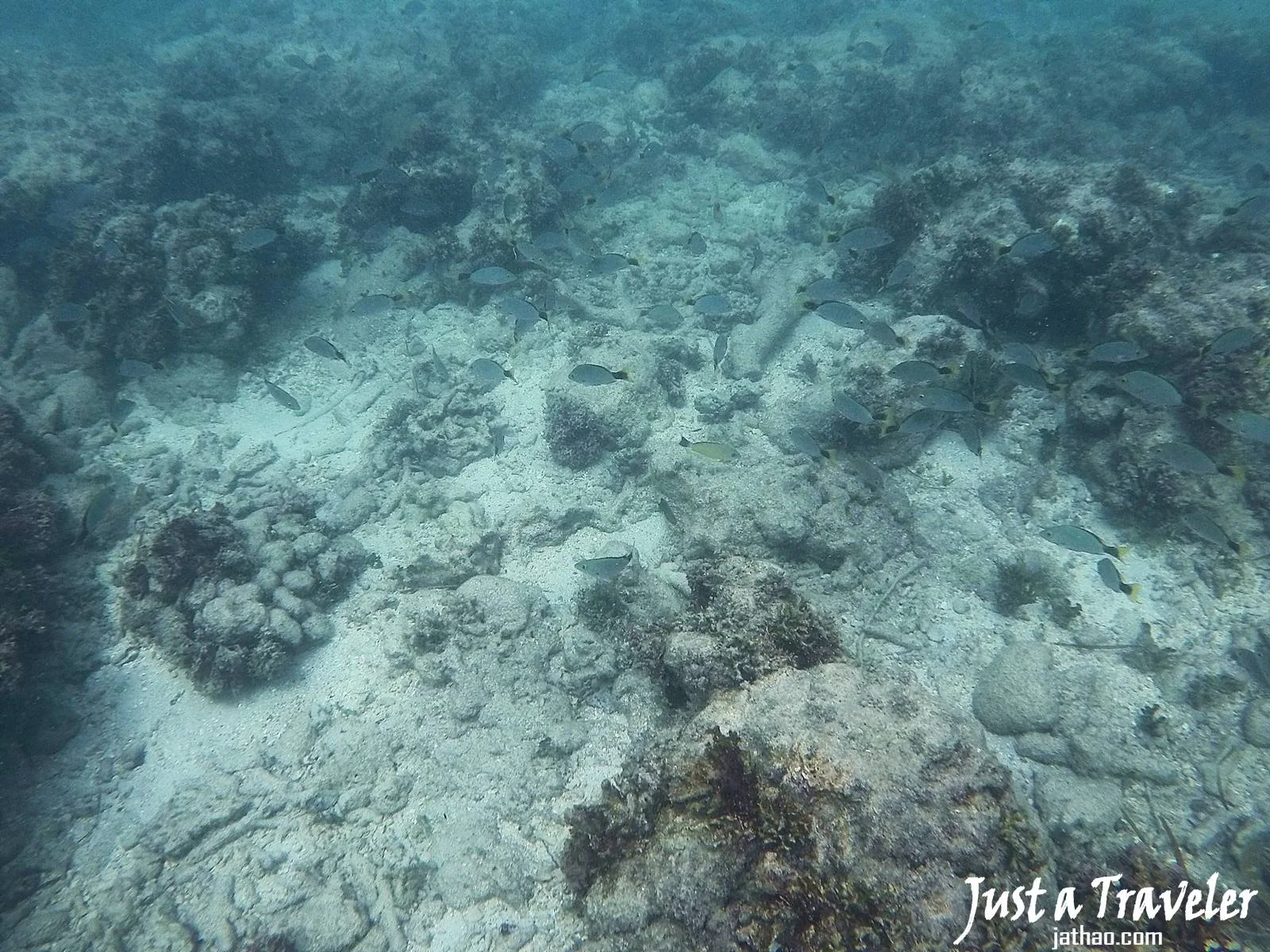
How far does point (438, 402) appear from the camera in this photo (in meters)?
8.47

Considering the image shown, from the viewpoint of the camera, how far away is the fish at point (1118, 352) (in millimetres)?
6555

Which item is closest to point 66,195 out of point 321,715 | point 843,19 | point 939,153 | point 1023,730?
point 321,715

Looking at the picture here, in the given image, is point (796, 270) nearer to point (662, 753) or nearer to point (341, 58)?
point (662, 753)

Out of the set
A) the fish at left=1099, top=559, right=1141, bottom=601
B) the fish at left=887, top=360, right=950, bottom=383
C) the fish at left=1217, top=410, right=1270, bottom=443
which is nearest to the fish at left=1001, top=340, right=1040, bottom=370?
the fish at left=887, top=360, right=950, bottom=383

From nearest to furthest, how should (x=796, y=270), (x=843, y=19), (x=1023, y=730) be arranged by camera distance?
(x=1023, y=730) < (x=796, y=270) < (x=843, y=19)

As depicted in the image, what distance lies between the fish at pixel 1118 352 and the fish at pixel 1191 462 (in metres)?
1.18

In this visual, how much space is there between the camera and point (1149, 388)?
614 centimetres

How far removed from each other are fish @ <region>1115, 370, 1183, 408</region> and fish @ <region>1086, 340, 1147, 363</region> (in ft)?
1.50

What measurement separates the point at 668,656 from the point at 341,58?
25.1 meters

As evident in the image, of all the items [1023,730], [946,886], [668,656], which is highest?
[946,886]

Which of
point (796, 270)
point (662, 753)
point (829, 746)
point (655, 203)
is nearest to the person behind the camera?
point (829, 746)

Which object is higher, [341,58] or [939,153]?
[341,58]

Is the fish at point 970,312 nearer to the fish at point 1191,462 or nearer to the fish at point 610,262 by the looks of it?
the fish at point 1191,462

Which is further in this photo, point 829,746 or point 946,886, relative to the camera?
point 829,746
